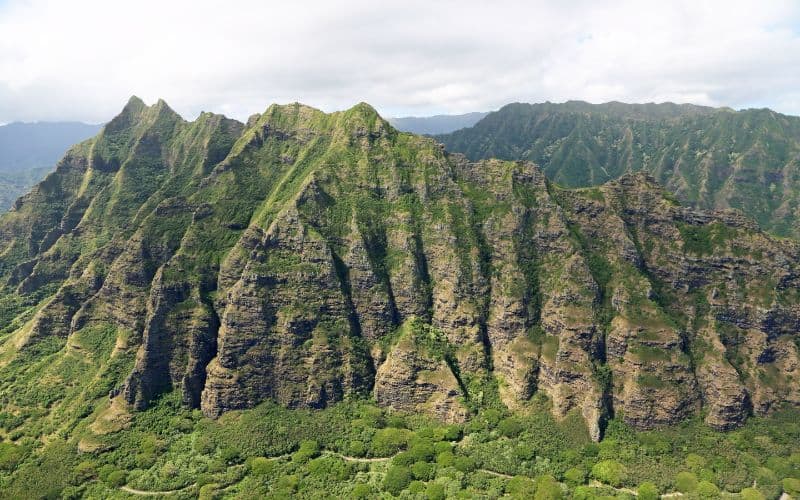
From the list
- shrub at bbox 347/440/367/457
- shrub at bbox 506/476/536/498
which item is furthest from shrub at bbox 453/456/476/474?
shrub at bbox 347/440/367/457

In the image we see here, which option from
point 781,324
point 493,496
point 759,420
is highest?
point 781,324

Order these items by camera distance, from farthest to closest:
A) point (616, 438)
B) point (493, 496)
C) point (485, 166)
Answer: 1. point (485, 166)
2. point (616, 438)
3. point (493, 496)

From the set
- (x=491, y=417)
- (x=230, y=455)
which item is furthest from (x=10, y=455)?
(x=491, y=417)

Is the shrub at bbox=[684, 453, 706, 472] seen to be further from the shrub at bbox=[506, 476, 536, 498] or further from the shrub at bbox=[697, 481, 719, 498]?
the shrub at bbox=[506, 476, 536, 498]

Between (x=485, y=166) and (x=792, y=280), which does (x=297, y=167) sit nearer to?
(x=485, y=166)

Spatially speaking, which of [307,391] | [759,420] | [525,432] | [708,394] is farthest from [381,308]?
[759,420]

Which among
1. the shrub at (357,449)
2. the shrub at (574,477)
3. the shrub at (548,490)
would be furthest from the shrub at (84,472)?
the shrub at (574,477)

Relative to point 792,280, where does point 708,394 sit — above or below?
below

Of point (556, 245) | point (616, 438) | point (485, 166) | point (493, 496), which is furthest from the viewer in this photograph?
point (485, 166)
